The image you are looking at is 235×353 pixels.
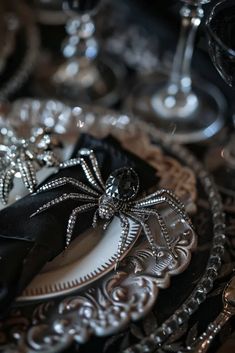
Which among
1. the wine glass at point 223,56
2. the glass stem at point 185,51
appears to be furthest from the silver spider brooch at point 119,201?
the glass stem at point 185,51

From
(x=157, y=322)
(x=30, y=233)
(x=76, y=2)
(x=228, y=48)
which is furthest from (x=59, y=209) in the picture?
(x=76, y=2)

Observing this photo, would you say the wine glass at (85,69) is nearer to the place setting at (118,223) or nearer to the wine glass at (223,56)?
the place setting at (118,223)

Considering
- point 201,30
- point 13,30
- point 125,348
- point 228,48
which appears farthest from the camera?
point 13,30

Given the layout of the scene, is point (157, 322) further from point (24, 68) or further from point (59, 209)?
point (24, 68)

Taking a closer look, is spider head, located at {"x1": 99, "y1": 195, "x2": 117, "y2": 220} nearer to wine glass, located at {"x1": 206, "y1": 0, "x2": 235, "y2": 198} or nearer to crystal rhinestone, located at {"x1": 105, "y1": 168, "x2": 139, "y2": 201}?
crystal rhinestone, located at {"x1": 105, "y1": 168, "x2": 139, "y2": 201}

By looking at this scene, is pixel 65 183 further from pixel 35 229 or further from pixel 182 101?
pixel 182 101

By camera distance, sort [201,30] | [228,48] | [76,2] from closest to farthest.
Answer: [228,48]
[201,30]
[76,2]

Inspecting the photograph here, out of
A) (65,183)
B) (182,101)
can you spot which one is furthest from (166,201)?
(182,101)
